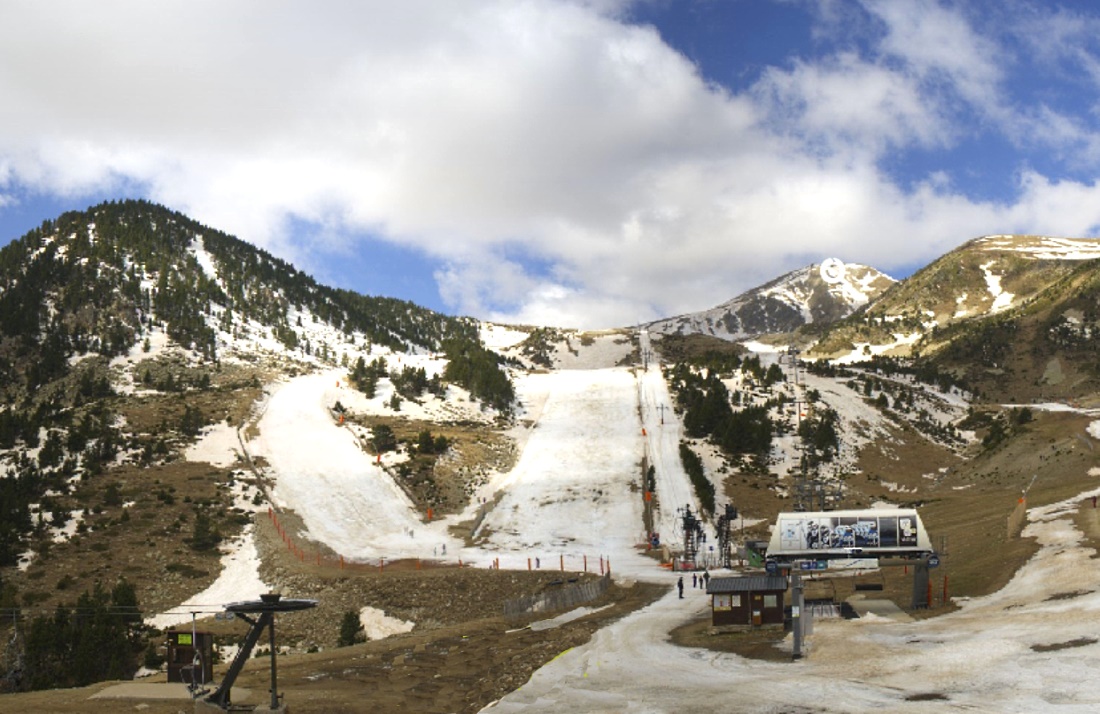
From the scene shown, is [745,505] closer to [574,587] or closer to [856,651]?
[574,587]

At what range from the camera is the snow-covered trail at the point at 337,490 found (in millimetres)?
61219

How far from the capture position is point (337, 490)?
234ft

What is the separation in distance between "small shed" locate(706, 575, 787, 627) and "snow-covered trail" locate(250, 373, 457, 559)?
30114 millimetres

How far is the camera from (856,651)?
24234 mm

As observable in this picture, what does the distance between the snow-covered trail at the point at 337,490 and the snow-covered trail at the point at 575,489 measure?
6.27 m

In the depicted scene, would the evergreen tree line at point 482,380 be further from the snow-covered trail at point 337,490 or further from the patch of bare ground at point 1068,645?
the patch of bare ground at point 1068,645

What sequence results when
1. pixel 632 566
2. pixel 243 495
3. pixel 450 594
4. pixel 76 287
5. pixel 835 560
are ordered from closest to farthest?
pixel 835 560
pixel 450 594
pixel 632 566
pixel 243 495
pixel 76 287

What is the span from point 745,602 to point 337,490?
155 ft

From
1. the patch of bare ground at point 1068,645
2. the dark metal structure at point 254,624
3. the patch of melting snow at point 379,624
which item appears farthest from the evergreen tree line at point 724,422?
the dark metal structure at point 254,624

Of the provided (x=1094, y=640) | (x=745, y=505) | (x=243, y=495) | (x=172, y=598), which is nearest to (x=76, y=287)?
(x=243, y=495)

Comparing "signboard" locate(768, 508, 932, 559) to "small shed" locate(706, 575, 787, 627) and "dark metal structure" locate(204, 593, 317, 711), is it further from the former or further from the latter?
"dark metal structure" locate(204, 593, 317, 711)

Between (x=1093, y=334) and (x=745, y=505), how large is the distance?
147 metres

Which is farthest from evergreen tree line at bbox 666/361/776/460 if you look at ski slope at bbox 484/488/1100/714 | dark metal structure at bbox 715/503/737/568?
ski slope at bbox 484/488/1100/714

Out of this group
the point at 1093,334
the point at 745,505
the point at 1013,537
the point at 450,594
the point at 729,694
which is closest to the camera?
the point at 729,694
